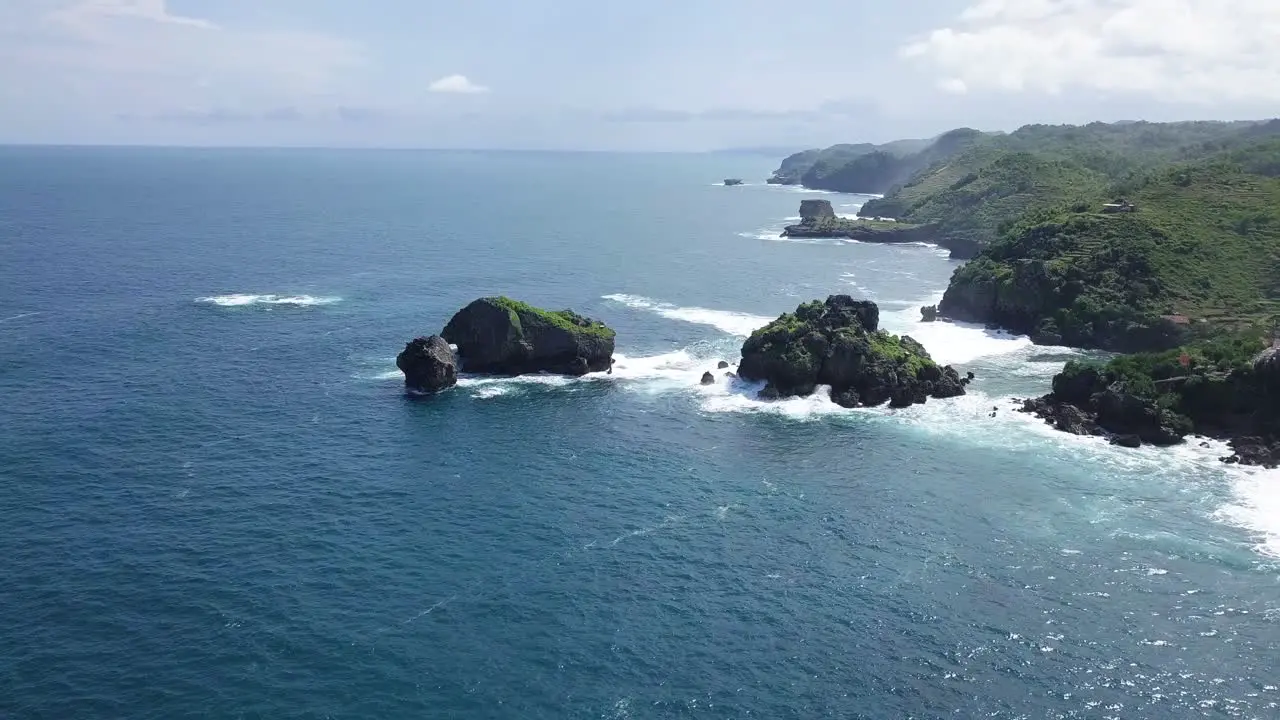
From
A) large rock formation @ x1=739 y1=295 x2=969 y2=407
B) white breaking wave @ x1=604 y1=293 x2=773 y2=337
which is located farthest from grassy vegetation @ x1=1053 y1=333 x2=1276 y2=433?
white breaking wave @ x1=604 y1=293 x2=773 y2=337

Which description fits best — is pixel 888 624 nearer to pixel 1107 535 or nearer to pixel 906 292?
pixel 1107 535

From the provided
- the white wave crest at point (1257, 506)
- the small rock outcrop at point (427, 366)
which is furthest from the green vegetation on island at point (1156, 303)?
the small rock outcrop at point (427, 366)

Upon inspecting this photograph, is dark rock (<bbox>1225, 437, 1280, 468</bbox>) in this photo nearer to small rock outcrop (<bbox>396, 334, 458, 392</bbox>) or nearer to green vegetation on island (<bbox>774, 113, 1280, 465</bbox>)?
green vegetation on island (<bbox>774, 113, 1280, 465</bbox>)

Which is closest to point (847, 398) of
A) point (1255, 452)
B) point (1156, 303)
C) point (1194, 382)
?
point (1194, 382)

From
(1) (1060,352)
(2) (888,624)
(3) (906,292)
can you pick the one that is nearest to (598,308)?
(3) (906,292)

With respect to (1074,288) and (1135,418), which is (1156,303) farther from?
(1135,418)

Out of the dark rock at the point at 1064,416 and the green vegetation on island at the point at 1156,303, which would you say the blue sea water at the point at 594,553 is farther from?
the green vegetation on island at the point at 1156,303
